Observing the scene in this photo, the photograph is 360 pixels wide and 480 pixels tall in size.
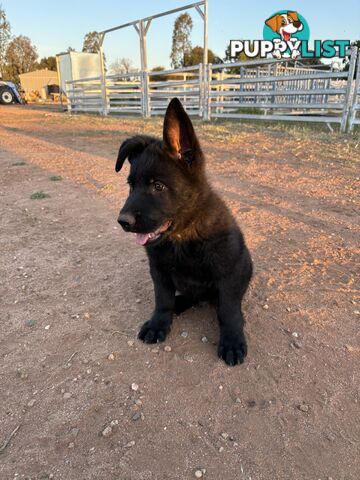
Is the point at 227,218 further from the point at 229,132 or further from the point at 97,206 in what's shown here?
the point at 229,132

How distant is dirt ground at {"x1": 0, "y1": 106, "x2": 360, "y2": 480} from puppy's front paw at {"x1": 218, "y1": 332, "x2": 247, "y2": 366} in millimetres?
47

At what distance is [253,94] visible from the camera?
11766 mm

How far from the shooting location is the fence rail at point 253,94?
9.70 meters

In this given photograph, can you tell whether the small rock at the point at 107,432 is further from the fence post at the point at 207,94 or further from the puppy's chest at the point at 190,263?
the fence post at the point at 207,94

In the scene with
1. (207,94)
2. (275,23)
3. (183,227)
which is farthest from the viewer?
(275,23)

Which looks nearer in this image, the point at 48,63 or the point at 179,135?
the point at 179,135

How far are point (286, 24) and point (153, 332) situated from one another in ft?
50.2

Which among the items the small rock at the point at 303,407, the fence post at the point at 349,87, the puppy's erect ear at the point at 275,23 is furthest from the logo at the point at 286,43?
the small rock at the point at 303,407

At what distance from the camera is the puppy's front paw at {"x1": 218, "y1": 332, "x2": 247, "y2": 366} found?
6.82 ft

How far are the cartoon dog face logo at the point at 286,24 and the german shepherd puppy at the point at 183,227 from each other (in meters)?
14.2

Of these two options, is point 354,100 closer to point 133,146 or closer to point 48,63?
point 133,146

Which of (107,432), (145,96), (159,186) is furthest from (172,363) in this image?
(145,96)

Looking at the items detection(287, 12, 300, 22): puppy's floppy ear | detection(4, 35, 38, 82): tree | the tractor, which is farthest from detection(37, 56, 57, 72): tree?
detection(287, 12, 300, 22): puppy's floppy ear

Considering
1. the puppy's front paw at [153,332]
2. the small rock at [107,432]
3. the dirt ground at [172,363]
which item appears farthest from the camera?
the puppy's front paw at [153,332]
